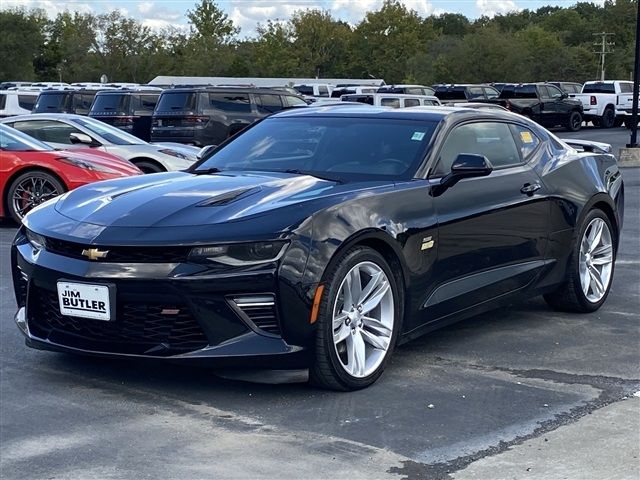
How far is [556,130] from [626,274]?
31263 millimetres

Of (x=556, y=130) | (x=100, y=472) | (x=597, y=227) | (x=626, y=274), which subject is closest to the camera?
(x=100, y=472)

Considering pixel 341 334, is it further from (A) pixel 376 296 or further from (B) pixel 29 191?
(B) pixel 29 191

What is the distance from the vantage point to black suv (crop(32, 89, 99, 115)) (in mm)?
28319

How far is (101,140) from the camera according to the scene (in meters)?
14.6

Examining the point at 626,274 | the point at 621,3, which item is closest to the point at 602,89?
the point at 626,274

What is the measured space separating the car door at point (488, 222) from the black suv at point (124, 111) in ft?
65.0

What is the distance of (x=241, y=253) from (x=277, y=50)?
84479 mm

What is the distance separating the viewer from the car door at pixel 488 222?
592cm

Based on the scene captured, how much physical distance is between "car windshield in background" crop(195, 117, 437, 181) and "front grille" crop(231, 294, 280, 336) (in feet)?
4.02

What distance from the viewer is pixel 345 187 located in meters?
5.61

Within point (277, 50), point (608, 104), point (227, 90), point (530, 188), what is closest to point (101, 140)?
point (530, 188)

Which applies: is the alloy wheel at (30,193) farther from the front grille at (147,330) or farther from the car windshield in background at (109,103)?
the car windshield in background at (109,103)

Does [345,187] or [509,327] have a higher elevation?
[345,187]

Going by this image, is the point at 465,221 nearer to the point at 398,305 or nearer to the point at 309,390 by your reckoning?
the point at 398,305
